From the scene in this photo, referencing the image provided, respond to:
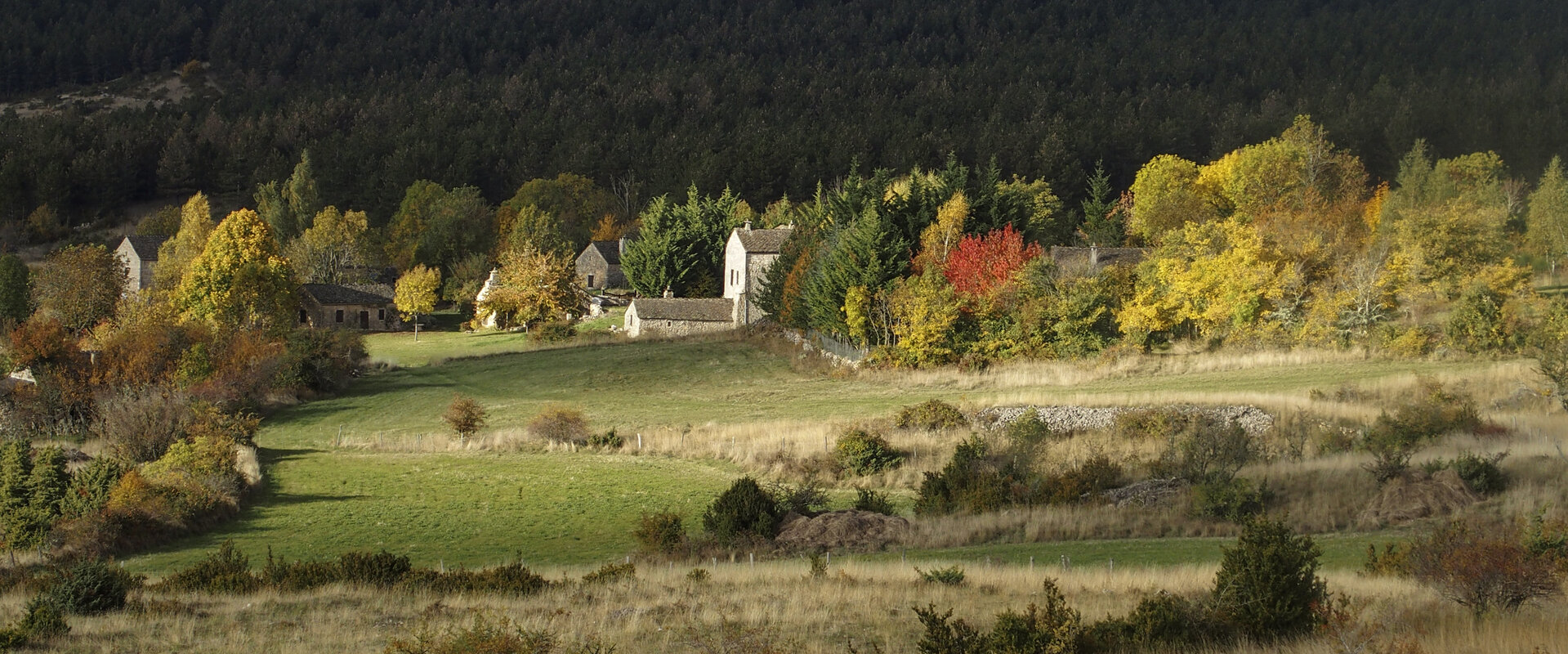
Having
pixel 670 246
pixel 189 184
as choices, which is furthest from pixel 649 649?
pixel 189 184

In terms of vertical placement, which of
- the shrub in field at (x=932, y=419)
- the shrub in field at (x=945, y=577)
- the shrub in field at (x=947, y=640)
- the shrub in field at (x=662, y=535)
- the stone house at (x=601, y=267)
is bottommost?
the shrub in field at (x=662, y=535)

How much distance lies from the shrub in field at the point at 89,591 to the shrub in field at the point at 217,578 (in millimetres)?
1923

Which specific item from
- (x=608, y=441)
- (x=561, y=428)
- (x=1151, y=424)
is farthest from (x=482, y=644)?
(x=561, y=428)

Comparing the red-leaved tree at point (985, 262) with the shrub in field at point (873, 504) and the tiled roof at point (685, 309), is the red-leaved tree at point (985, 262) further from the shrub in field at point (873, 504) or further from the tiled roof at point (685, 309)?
the shrub in field at point (873, 504)

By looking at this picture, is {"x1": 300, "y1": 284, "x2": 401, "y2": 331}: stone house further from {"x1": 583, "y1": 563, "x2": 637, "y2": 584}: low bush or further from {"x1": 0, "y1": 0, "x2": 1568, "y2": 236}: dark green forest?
{"x1": 583, "y1": 563, "x2": 637, "y2": 584}: low bush

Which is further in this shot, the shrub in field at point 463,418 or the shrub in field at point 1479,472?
the shrub in field at point 463,418

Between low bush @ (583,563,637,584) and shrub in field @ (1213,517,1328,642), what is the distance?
9.99 meters

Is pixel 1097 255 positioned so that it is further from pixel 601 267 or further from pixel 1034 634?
pixel 1034 634

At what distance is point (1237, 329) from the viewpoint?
5497 cm

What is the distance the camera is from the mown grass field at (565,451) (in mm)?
28891

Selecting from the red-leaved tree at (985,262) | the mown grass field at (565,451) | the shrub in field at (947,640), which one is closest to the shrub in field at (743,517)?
the mown grass field at (565,451)

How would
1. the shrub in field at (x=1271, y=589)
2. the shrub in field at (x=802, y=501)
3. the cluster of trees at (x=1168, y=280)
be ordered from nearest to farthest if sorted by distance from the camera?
the shrub in field at (x=1271, y=589), the shrub in field at (x=802, y=501), the cluster of trees at (x=1168, y=280)

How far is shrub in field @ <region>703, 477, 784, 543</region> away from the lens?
2662cm

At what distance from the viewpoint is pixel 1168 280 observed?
187 ft
